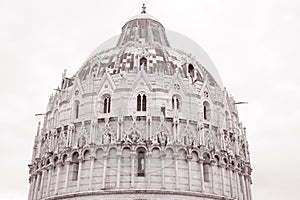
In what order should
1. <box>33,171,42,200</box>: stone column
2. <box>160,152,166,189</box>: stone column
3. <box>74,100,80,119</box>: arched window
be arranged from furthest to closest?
<box>74,100,80,119</box>: arched window → <box>33,171,42,200</box>: stone column → <box>160,152,166,189</box>: stone column

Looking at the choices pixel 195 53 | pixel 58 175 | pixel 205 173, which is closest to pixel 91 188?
pixel 58 175

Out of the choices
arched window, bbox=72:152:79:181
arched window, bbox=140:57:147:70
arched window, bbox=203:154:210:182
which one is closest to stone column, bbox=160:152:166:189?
arched window, bbox=203:154:210:182

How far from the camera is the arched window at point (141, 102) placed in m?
33.1

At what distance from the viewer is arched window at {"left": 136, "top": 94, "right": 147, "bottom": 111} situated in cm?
3312

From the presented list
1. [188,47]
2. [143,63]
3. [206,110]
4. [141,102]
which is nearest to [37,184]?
[141,102]

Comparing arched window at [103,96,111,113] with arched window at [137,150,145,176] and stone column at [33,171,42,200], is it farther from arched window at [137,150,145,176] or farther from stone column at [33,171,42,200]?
stone column at [33,171,42,200]

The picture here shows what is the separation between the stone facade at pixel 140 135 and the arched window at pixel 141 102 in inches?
3.3

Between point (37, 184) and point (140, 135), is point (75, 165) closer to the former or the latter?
point (37, 184)

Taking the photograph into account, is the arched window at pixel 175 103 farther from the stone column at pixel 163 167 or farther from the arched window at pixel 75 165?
the arched window at pixel 75 165

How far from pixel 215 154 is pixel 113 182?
343 inches

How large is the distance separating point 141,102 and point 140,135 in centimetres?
312

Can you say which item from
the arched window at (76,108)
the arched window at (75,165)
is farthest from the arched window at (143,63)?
the arched window at (75,165)

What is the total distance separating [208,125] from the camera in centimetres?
3388

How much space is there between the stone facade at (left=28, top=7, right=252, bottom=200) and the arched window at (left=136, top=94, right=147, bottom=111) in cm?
8
